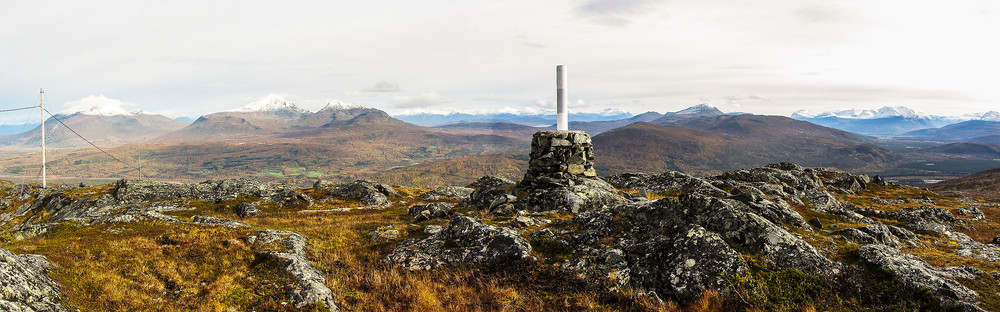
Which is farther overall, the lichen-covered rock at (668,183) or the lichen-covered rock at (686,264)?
the lichen-covered rock at (668,183)

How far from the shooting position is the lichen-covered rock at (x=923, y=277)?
9492 mm

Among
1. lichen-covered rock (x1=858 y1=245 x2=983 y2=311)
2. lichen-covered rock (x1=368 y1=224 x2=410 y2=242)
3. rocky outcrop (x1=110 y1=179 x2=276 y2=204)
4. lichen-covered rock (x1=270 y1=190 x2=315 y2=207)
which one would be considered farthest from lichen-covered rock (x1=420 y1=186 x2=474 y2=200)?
lichen-covered rock (x1=858 y1=245 x2=983 y2=311)

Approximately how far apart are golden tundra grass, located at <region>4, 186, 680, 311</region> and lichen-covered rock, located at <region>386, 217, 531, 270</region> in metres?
0.65

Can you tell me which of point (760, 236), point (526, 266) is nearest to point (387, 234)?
point (526, 266)

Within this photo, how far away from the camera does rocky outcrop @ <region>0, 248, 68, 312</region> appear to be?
854 centimetres

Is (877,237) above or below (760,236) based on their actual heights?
below

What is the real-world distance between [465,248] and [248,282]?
7.36 m

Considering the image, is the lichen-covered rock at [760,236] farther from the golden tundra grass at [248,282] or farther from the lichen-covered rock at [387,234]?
→ the lichen-covered rock at [387,234]

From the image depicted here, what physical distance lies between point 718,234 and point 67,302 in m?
18.6

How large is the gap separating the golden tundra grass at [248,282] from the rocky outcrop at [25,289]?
0.48 m

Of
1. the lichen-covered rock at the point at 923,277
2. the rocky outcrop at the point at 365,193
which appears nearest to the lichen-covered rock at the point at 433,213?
the rocky outcrop at the point at 365,193

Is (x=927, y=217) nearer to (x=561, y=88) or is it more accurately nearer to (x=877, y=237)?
(x=877, y=237)

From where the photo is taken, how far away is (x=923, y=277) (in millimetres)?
10242

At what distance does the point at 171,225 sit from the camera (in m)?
20.6
